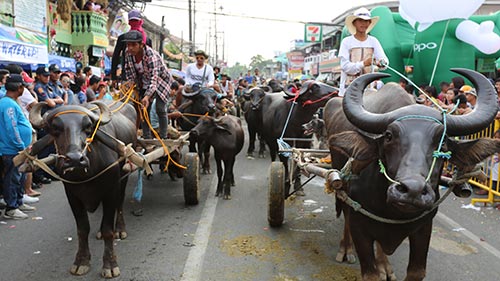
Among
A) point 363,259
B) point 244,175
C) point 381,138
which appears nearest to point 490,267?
point 363,259

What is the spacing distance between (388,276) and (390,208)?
149 centimetres

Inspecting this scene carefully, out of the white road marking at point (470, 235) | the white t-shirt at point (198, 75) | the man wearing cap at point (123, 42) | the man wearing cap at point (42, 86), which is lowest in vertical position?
the white road marking at point (470, 235)

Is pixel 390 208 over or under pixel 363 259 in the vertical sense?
over

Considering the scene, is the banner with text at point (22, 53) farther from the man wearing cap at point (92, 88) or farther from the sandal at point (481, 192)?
the sandal at point (481, 192)

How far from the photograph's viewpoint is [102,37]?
63.9 feet

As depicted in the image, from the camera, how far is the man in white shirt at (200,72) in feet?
29.3

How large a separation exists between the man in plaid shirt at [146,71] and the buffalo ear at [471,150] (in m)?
4.32

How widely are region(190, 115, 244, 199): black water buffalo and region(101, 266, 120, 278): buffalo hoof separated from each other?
3033 mm

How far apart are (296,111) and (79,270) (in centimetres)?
439

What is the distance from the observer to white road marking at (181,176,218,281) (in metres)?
4.32

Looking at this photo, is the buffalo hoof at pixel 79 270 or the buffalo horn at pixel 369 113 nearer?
the buffalo horn at pixel 369 113

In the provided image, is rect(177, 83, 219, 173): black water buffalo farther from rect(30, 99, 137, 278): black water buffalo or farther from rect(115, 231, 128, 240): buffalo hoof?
rect(30, 99, 137, 278): black water buffalo

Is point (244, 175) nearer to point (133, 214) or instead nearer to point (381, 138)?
point (133, 214)

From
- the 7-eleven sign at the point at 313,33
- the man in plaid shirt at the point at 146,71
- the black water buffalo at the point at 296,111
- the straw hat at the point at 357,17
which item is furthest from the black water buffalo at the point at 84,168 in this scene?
the 7-eleven sign at the point at 313,33
